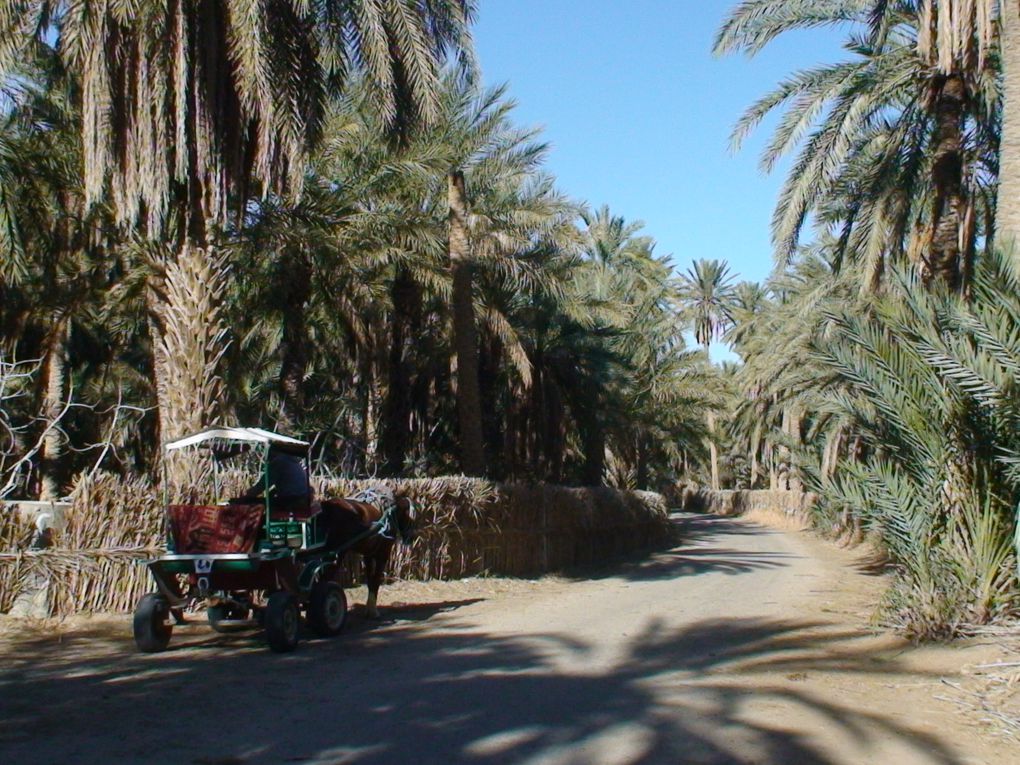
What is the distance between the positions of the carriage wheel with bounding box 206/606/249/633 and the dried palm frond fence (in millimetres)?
1857

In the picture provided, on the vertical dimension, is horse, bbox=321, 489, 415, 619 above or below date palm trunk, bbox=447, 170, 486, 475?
below

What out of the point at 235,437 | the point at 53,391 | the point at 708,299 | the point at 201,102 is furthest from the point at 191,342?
the point at 708,299

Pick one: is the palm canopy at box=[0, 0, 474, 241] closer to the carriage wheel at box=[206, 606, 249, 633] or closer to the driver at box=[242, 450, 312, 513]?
the driver at box=[242, 450, 312, 513]

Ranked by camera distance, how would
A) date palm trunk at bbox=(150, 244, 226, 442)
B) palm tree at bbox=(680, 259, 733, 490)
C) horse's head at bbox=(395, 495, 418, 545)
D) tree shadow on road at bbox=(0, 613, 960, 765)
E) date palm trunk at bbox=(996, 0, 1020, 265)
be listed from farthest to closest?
palm tree at bbox=(680, 259, 733, 490), date palm trunk at bbox=(150, 244, 226, 442), horse's head at bbox=(395, 495, 418, 545), date palm trunk at bbox=(996, 0, 1020, 265), tree shadow on road at bbox=(0, 613, 960, 765)

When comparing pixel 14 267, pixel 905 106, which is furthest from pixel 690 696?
pixel 905 106

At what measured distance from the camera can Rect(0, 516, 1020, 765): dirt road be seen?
22.1ft

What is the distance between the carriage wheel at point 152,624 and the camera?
10180 millimetres

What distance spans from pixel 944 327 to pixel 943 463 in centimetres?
140

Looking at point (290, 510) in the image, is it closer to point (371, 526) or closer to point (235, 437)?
point (235, 437)

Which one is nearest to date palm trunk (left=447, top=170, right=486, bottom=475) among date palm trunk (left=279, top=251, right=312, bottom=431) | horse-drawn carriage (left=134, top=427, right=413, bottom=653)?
date palm trunk (left=279, top=251, right=312, bottom=431)

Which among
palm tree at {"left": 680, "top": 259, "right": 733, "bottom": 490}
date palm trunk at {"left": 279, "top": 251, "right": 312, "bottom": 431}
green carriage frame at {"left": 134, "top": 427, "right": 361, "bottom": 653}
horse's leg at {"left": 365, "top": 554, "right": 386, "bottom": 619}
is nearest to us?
green carriage frame at {"left": 134, "top": 427, "right": 361, "bottom": 653}

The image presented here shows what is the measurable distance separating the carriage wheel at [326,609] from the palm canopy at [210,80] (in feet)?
18.0

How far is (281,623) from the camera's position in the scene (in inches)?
406

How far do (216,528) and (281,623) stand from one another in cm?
116
